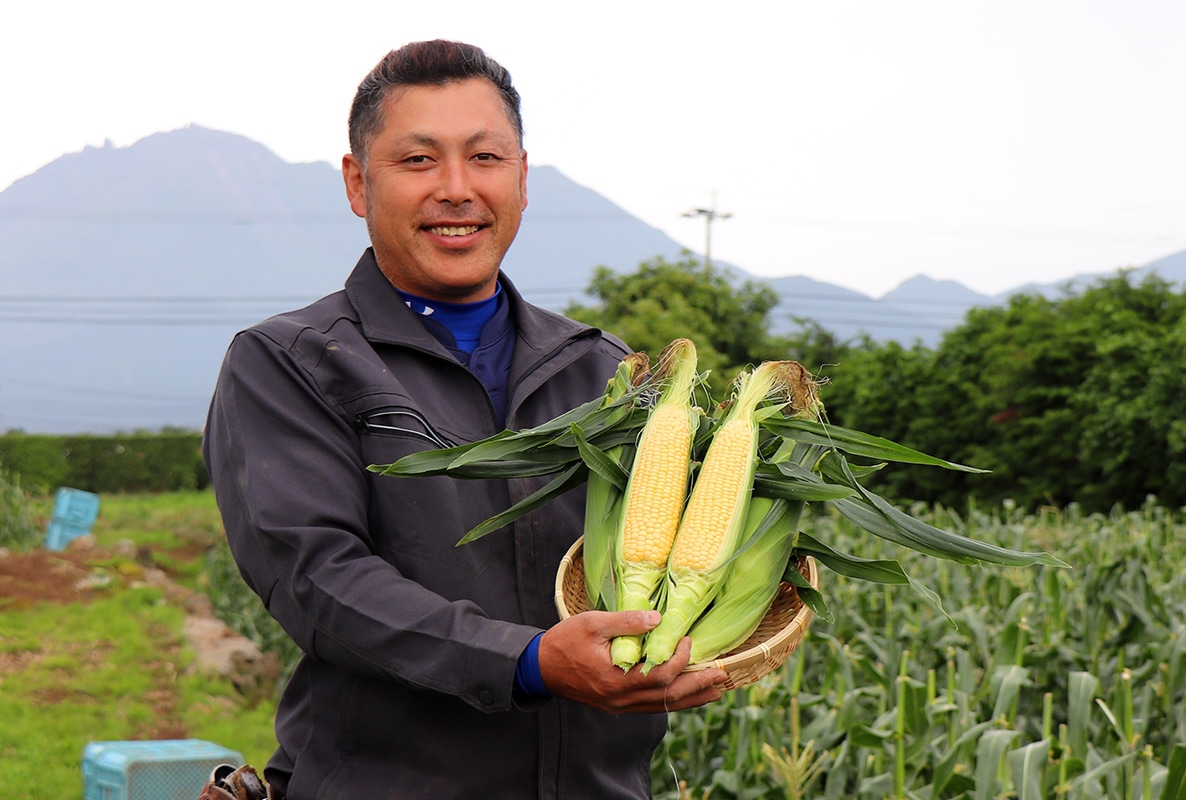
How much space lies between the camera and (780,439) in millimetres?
1910

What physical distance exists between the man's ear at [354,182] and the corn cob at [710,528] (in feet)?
2.45

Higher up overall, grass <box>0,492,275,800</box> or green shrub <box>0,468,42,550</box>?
grass <box>0,492,275,800</box>

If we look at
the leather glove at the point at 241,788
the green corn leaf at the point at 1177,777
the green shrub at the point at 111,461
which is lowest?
the green shrub at the point at 111,461

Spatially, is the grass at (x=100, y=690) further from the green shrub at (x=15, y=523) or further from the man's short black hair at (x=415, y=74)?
the man's short black hair at (x=415, y=74)

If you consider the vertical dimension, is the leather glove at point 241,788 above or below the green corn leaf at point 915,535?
below

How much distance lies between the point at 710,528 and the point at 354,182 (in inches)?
35.6

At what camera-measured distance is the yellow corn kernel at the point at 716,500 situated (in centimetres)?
163

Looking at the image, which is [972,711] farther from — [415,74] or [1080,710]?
[415,74]

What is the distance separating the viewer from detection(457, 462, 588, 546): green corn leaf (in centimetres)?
168

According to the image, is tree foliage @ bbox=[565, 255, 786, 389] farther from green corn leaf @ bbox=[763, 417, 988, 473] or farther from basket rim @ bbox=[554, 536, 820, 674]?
basket rim @ bbox=[554, 536, 820, 674]

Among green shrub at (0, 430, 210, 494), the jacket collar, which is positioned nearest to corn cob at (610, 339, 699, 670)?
the jacket collar

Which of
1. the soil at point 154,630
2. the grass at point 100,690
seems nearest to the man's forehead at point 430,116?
the grass at point 100,690

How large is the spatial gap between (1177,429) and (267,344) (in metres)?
11.9

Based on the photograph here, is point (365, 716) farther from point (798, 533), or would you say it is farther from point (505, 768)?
point (798, 533)
